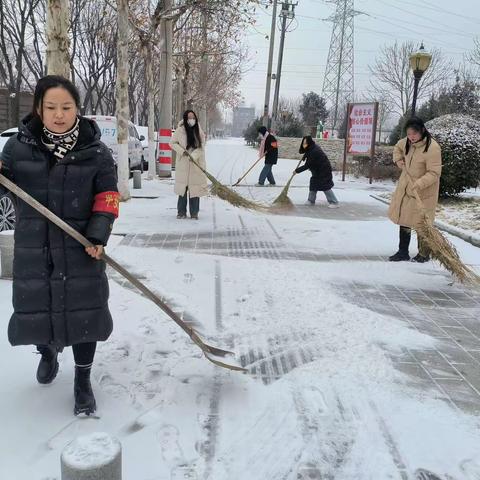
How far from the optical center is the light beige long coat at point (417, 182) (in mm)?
5777

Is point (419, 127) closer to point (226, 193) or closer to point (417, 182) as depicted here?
point (417, 182)

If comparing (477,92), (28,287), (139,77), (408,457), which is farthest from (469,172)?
(139,77)

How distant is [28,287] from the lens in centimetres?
254

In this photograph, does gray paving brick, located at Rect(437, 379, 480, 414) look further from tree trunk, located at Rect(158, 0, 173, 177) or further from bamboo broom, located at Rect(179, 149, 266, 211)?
tree trunk, located at Rect(158, 0, 173, 177)

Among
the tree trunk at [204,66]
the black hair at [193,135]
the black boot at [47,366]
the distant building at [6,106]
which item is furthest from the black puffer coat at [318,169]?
the distant building at [6,106]

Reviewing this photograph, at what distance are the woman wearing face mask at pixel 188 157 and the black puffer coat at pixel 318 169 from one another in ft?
9.15

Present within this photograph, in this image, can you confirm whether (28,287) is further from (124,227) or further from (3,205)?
(124,227)

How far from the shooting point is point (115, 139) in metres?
13.2

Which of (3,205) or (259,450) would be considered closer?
(259,450)

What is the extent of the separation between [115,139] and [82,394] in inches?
438

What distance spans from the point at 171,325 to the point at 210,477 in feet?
5.75

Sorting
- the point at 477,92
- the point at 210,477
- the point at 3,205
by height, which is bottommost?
the point at 210,477

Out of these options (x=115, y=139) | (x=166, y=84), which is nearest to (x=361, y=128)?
(x=166, y=84)

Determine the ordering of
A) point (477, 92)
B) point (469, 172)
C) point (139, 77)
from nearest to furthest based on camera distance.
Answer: point (469, 172) → point (477, 92) → point (139, 77)
